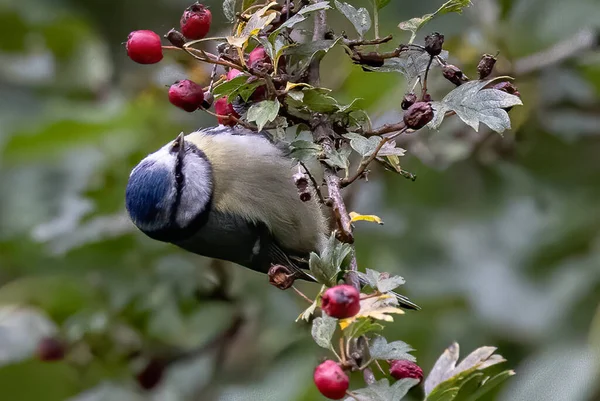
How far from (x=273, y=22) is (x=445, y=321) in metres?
2.12

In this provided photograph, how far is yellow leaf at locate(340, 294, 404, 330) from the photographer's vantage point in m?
1.22

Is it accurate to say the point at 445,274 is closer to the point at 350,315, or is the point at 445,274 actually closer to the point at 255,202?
the point at 255,202

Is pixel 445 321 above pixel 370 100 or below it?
below

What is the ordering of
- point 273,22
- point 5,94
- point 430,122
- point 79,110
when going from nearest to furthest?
point 430,122, point 273,22, point 79,110, point 5,94

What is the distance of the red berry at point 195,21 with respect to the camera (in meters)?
1.58

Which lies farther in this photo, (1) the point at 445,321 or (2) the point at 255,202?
(1) the point at 445,321

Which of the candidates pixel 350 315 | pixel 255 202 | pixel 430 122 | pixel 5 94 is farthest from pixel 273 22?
pixel 5 94

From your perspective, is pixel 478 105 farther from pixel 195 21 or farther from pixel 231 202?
pixel 231 202

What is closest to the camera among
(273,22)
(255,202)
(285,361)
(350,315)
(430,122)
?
(350,315)

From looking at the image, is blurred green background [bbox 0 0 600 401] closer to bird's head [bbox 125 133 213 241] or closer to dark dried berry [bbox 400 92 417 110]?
bird's head [bbox 125 133 213 241]

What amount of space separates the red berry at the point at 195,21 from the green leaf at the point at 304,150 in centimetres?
38

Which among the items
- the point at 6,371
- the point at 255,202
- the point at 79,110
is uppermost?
the point at 255,202

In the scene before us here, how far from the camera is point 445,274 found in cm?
331

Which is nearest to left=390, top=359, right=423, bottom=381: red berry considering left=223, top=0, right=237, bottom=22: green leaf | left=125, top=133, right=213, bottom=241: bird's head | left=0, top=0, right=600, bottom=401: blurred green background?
left=223, top=0, right=237, bottom=22: green leaf
